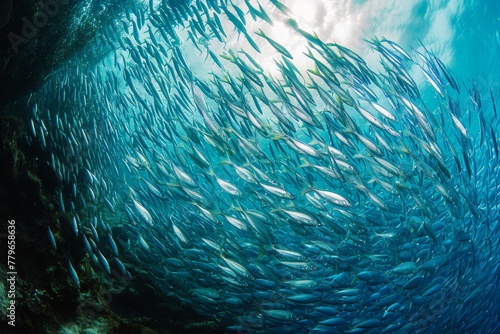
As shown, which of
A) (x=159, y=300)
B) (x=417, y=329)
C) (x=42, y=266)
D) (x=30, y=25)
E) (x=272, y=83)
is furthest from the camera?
(x=417, y=329)

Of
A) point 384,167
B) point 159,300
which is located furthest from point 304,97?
point 159,300

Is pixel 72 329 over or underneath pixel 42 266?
underneath

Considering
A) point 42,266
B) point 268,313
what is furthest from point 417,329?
point 42,266

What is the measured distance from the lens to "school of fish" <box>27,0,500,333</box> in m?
5.11

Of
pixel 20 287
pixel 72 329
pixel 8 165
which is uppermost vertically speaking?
pixel 8 165

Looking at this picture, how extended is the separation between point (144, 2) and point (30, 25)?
3657 millimetres

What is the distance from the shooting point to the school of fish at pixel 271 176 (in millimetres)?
5105

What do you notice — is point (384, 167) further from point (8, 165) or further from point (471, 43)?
point (471, 43)

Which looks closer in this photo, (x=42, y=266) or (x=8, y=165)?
(x=42, y=266)

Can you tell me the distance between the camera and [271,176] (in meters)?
7.58

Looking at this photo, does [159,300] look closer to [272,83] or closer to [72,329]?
[72,329]

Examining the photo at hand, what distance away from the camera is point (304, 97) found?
497 cm

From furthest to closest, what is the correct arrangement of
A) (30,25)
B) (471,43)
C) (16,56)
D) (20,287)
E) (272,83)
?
(471,43) < (16,56) < (30,25) < (272,83) < (20,287)

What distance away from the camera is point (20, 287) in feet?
14.1
